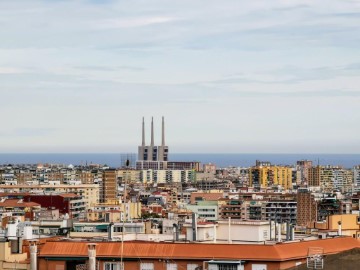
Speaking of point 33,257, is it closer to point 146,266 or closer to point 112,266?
point 112,266

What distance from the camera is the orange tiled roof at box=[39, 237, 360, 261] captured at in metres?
32.6

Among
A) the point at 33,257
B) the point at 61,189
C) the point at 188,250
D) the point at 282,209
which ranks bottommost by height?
the point at 282,209

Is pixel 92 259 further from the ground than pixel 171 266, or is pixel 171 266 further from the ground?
pixel 92 259

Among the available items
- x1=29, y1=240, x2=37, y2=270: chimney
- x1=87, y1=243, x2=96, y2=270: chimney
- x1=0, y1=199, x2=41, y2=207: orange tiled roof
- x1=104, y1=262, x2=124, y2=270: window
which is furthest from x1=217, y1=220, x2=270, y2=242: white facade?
x1=0, y1=199, x2=41, y2=207: orange tiled roof

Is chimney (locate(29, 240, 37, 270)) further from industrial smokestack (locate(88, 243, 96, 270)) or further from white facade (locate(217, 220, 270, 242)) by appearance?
white facade (locate(217, 220, 270, 242))

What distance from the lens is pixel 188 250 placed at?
33219 mm

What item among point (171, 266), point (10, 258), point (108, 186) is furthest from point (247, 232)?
point (108, 186)

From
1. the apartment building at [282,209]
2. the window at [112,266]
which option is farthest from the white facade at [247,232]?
the apartment building at [282,209]

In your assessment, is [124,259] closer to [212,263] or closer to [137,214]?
[212,263]

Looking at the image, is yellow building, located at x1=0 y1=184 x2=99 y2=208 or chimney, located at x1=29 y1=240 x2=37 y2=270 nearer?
chimney, located at x1=29 y1=240 x2=37 y2=270

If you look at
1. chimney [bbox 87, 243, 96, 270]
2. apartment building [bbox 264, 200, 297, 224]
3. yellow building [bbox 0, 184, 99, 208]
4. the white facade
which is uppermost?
yellow building [bbox 0, 184, 99, 208]

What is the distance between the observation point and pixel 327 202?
390ft

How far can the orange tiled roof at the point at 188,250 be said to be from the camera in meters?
32.6

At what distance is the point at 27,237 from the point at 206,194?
11351 cm
